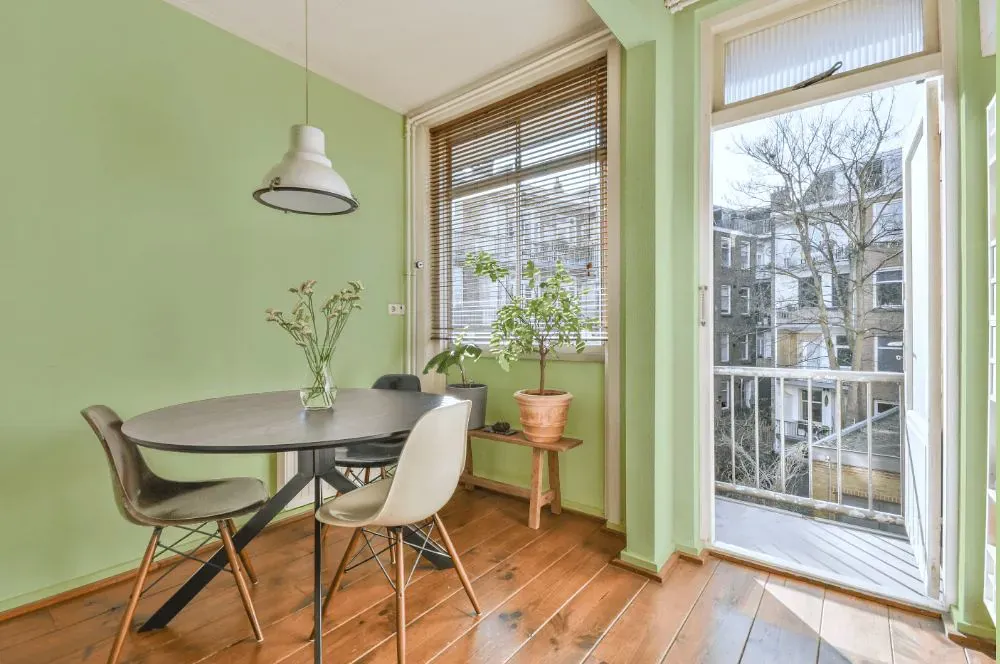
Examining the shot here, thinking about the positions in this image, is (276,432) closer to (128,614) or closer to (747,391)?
(128,614)

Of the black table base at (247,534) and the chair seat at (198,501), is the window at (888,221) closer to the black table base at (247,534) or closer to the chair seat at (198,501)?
the black table base at (247,534)

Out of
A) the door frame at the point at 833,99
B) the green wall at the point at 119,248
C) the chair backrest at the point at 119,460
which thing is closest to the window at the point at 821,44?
the door frame at the point at 833,99

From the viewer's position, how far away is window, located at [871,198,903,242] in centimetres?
243

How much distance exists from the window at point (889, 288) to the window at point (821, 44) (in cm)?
117

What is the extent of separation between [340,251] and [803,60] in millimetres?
2645

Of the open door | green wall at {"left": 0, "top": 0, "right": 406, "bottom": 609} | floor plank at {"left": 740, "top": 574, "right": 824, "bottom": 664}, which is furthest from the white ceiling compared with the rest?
floor plank at {"left": 740, "top": 574, "right": 824, "bottom": 664}

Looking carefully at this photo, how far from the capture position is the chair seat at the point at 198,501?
151cm

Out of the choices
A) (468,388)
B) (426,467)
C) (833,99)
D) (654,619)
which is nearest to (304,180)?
(426,467)

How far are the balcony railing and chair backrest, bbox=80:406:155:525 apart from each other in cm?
288

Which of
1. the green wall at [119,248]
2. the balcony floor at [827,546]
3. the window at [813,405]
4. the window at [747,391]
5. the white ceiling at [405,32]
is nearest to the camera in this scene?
the green wall at [119,248]

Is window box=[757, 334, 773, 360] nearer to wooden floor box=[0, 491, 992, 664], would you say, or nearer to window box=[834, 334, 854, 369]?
window box=[834, 334, 854, 369]

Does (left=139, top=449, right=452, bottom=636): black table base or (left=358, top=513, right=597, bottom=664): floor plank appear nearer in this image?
(left=358, top=513, right=597, bottom=664): floor plank

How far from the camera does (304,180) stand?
5.20 feet

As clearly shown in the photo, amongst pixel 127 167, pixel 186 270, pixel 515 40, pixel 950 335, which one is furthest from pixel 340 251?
pixel 950 335
